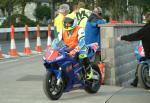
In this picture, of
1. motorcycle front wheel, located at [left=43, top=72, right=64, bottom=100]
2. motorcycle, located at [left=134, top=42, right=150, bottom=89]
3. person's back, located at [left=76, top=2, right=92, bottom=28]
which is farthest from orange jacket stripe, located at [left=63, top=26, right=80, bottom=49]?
motorcycle, located at [left=134, top=42, right=150, bottom=89]

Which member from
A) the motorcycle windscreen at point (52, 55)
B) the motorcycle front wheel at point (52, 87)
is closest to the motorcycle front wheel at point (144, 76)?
the motorcycle front wheel at point (52, 87)

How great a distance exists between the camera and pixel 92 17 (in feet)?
39.0

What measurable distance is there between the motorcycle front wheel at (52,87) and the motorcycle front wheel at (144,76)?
2455 millimetres

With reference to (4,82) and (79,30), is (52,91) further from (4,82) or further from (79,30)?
(4,82)

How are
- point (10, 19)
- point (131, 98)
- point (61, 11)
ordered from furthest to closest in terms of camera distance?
1. point (10, 19)
2. point (61, 11)
3. point (131, 98)

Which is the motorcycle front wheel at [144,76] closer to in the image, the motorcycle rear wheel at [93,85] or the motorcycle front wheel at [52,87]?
the motorcycle rear wheel at [93,85]

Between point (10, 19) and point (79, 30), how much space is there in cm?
3280

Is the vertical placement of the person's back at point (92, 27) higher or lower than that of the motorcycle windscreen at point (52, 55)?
higher

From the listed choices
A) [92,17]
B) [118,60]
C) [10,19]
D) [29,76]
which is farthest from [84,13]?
[10,19]

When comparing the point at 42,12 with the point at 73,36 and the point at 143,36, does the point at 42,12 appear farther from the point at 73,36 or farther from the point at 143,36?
the point at 73,36

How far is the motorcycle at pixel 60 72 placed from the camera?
369 inches

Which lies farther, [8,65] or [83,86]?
[8,65]

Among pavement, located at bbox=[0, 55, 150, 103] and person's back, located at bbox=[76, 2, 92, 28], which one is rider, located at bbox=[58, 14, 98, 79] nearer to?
pavement, located at bbox=[0, 55, 150, 103]

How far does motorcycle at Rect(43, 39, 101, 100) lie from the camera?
9.38m
